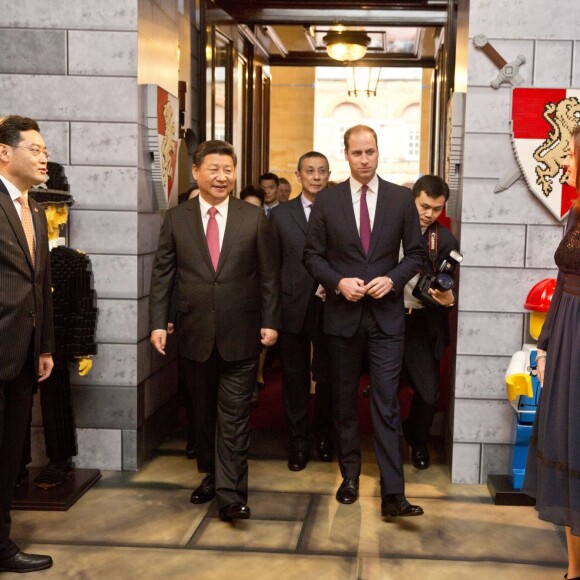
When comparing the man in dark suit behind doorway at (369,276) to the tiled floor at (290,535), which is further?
the man in dark suit behind doorway at (369,276)

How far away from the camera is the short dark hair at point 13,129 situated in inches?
126

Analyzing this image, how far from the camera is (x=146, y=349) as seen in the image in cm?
463

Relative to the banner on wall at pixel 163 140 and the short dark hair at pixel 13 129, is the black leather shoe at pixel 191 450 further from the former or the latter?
the short dark hair at pixel 13 129

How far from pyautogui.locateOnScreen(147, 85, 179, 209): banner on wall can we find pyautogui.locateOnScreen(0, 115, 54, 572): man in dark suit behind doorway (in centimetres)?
121

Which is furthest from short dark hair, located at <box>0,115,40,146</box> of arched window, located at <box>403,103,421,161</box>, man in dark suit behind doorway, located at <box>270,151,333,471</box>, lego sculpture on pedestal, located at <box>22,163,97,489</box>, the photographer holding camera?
arched window, located at <box>403,103,421,161</box>

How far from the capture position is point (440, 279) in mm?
3963

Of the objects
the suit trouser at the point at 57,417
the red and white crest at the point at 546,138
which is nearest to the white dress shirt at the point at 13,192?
the suit trouser at the point at 57,417

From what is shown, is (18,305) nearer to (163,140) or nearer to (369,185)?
(369,185)

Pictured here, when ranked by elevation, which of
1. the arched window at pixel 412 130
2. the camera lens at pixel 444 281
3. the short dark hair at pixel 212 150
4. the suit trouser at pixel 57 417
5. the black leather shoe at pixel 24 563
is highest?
the arched window at pixel 412 130

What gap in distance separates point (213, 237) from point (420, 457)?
172 cm

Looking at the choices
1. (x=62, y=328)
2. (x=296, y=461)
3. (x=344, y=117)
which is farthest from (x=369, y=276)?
(x=344, y=117)

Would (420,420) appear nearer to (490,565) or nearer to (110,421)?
(490,565)

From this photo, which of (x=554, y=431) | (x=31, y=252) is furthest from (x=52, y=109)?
(x=554, y=431)

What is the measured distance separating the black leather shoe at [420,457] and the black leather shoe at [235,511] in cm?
122
